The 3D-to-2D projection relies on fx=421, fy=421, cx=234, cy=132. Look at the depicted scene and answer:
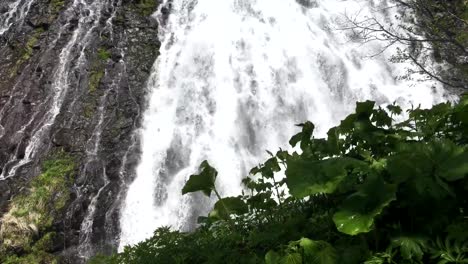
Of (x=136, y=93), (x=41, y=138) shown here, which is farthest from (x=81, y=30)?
(x=41, y=138)

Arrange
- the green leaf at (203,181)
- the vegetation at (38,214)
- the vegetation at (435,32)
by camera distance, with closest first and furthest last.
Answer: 1. the green leaf at (203,181)
2. the vegetation at (435,32)
3. the vegetation at (38,214)

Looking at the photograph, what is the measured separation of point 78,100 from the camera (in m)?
12.1

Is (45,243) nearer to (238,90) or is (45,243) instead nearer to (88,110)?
(88,110)

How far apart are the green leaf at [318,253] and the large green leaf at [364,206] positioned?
0.49 feet

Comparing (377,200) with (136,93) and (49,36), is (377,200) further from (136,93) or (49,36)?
(49,36)

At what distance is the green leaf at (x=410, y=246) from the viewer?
182cm

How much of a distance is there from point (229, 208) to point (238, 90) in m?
8.72

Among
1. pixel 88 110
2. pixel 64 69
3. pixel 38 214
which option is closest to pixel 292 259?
pixel 38 214

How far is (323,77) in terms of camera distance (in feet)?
39.9

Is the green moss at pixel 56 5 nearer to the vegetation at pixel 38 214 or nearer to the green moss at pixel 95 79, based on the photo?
the green moss at pixel 95 79

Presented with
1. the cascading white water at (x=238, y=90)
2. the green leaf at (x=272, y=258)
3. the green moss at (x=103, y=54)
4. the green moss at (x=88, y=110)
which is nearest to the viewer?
the green leaf at (x=272, y=258)

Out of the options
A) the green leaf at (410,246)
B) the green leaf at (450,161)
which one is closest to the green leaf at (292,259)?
the green leaf at (410,246)

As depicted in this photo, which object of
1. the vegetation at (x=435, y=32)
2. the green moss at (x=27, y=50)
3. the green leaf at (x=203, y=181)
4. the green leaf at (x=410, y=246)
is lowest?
the green leaf at (x=410, y=246)

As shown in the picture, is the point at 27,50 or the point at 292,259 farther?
the point at 27,50
